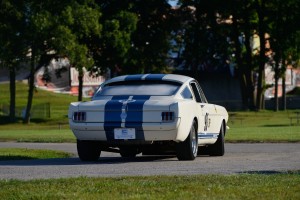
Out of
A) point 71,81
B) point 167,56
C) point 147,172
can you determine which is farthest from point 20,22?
point 147,172

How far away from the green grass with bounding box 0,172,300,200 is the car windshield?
497 cm

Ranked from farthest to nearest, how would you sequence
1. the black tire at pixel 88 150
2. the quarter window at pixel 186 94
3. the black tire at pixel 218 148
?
1. the black tire at pixel 218 148
2. the quarter window at pixel 186 94
3. the black tire at pixel 88 150

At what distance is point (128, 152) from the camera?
1902 centimetres

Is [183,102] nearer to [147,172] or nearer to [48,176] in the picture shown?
[147,172]

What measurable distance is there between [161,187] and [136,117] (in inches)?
207

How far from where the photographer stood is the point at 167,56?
6744cm

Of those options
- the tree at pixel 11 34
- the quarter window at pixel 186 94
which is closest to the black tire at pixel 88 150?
the quarter window at pixel 186 94

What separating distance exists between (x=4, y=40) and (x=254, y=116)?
17364 mm

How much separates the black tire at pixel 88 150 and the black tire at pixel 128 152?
1.00 metres

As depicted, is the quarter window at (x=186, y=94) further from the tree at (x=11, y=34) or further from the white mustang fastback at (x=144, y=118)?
the tree at (x=11, y=34)

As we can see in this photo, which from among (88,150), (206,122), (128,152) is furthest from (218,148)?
(88,150)

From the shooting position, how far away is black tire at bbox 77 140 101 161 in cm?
1738

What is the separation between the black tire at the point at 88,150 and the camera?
17.4 meters

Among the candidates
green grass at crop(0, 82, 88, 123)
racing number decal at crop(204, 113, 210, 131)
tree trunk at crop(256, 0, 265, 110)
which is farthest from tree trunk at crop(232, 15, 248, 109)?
racing number decal at crop(204, 113, 210, 131)
